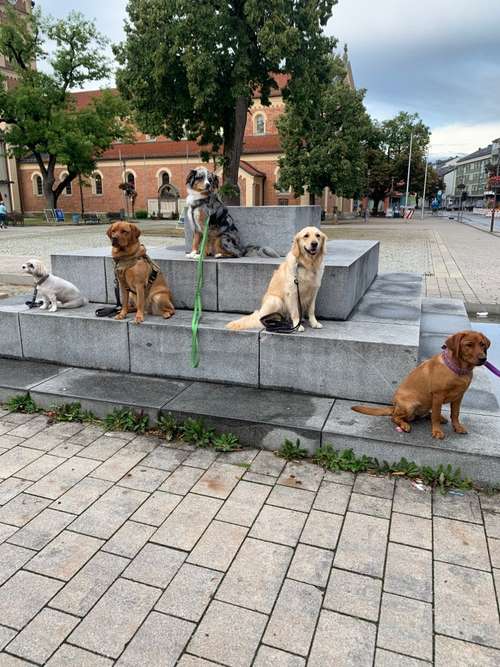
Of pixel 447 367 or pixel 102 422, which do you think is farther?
pixel 102 422

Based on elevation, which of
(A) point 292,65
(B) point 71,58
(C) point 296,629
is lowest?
(C) point 296,629

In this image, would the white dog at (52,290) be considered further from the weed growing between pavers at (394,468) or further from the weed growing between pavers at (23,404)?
the weed growing between pavers at (394,468)

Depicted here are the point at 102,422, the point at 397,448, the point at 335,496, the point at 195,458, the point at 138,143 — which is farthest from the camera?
the point at 138,143

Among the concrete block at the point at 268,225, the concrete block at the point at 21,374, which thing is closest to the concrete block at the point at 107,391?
the concrete block at the point at 21,374

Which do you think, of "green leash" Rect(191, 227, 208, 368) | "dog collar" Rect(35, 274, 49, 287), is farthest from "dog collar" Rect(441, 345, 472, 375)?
"dog collar" Rect(35, 274, 49, 287)

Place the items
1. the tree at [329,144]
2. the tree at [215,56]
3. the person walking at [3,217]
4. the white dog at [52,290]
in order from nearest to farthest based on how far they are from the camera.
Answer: the white dog at [52,290], the tree at [215,56], the person walking at [3,217], the tree at [329,144]

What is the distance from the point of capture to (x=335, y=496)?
385 centimetres

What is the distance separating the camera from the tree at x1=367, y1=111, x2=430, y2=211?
70.8 meters

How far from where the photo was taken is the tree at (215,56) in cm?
2109

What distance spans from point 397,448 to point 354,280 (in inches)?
108

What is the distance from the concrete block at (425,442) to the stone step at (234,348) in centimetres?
57

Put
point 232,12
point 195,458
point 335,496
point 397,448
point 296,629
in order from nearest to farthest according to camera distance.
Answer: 1. point 296,629
2. point 335,496
3. point 397,448
4. point 195,458
5. point 232,12

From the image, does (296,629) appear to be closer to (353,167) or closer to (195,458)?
(195,458)

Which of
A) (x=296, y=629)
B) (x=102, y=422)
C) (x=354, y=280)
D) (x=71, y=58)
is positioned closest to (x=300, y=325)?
(x=354, y=280)
